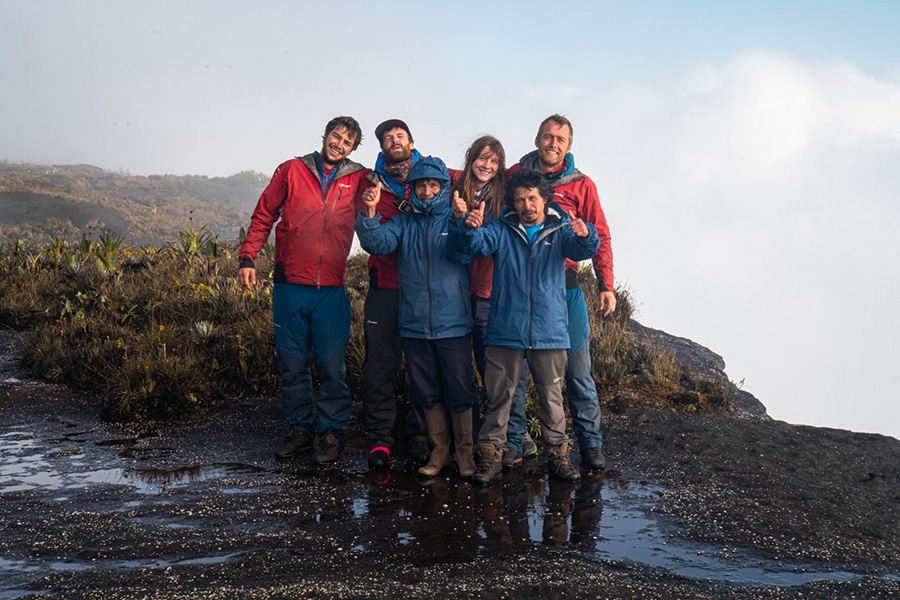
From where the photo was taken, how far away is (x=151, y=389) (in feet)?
21.5

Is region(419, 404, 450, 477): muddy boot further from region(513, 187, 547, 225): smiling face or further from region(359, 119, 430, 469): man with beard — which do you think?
region(513, 187, 547, 225): smiling face

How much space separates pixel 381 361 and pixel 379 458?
0.68m

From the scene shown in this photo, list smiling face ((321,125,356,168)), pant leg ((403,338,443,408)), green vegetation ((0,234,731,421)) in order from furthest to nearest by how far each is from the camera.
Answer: green vegetation ((0,234,731,421)) → smiling face ((321,125,356,168)) → pant leg ((403,338,443,408))

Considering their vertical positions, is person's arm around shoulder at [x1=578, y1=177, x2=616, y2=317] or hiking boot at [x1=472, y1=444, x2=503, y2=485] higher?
person's arm around shoulder at [x1=578, y1=177, x2=616, y2=317]

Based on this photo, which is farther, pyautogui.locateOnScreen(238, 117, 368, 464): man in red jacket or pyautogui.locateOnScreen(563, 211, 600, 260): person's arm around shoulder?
pyautogui.locateOnScreen(238, 117, 368, 464): man in red jacket

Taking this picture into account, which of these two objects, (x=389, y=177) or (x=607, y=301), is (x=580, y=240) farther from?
(x=389, y=177)

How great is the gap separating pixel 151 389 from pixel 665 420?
455cm

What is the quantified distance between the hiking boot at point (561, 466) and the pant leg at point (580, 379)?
0.80ft

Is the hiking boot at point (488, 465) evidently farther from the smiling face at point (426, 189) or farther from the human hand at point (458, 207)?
the smiling face at point (426, 189)

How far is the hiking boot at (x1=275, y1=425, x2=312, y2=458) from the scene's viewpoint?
5.46 meters

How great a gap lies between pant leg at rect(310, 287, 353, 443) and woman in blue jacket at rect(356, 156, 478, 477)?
0.66m

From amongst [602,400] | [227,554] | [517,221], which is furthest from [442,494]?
[602,400]

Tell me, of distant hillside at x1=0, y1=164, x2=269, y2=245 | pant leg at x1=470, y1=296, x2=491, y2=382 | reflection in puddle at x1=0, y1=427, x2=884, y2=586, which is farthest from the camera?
distant hillside at x1=0, y1=164, x2=269, y2=245

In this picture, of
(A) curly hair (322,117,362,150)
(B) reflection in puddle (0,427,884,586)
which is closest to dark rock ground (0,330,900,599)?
(B) reflection in puddle (0,427,884,586)
